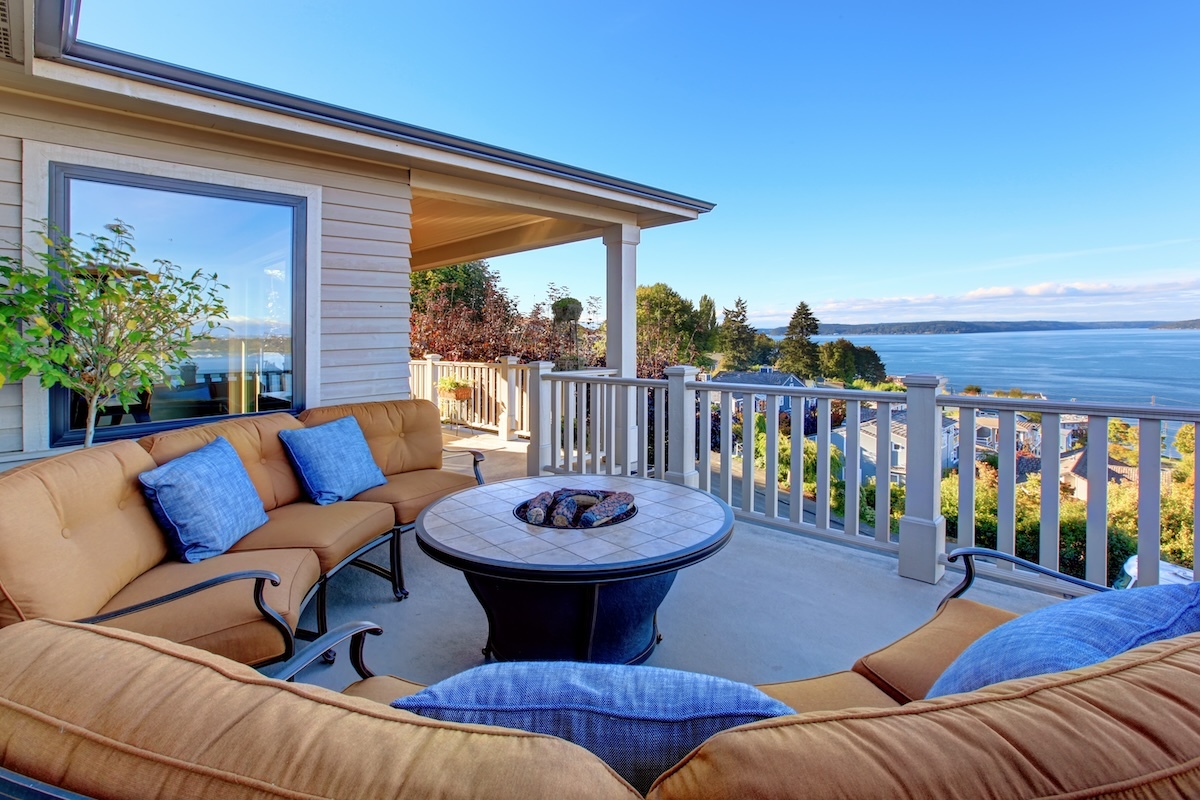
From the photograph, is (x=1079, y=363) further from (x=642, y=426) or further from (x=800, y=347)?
(x=800, y=347)

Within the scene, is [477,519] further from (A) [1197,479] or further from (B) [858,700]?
(A) [1197,479]

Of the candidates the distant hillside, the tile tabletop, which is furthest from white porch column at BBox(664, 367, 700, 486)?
the distant hillside

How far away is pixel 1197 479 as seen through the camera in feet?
8.16

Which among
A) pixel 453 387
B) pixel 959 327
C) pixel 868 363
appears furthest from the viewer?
pixel 868 363

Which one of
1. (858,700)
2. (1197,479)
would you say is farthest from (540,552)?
(1197,479)

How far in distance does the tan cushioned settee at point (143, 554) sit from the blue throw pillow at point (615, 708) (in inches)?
58.8

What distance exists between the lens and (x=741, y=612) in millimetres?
2832

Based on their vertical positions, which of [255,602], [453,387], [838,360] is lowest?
[255,602]

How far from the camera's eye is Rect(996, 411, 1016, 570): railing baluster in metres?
2.90

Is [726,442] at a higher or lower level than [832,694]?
higher

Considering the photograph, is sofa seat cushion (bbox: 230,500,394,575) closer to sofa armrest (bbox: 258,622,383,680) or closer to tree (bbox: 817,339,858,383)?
sofa armrest (bbox: 258,622,383,680)

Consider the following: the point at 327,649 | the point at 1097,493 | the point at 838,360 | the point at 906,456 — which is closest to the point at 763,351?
the point at 838,360

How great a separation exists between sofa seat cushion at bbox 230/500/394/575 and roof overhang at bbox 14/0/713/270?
231 centimetres

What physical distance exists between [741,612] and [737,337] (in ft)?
46.0
